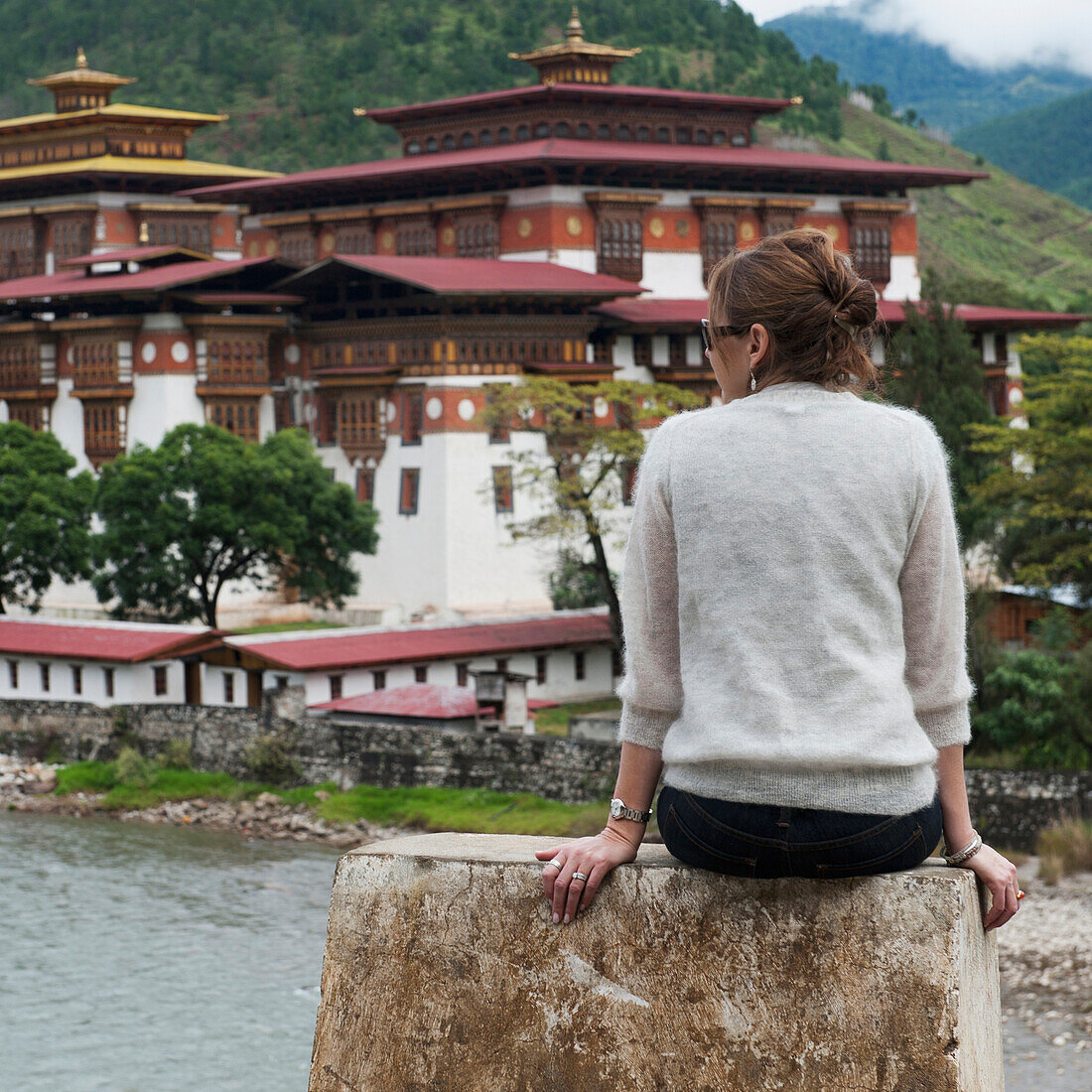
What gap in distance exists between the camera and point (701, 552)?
339cm

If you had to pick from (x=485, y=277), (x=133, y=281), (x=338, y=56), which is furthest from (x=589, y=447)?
(x=338, y=56)

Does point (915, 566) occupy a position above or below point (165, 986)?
above

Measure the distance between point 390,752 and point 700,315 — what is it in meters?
18.5

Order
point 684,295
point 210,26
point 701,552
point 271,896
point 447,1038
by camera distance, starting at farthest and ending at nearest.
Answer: point 210,26 → point 684,295 → point 271,896 → point 447,1038 → point 701,552

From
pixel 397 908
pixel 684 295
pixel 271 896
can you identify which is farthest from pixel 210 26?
pixel 397 908

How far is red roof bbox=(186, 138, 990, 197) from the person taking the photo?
47.8 metres

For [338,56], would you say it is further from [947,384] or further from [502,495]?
[947,384]

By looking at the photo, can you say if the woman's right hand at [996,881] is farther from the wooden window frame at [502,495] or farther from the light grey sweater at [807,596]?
the wooden window frame at [502,495]

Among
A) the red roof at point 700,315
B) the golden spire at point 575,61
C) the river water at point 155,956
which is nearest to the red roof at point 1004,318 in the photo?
the red roof at point 700,315

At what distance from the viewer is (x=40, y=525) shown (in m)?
38.4

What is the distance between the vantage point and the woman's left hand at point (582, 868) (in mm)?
3516

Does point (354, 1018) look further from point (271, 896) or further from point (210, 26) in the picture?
point (210, 26)

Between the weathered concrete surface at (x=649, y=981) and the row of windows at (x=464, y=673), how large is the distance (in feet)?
102

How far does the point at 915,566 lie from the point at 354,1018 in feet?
4.75
